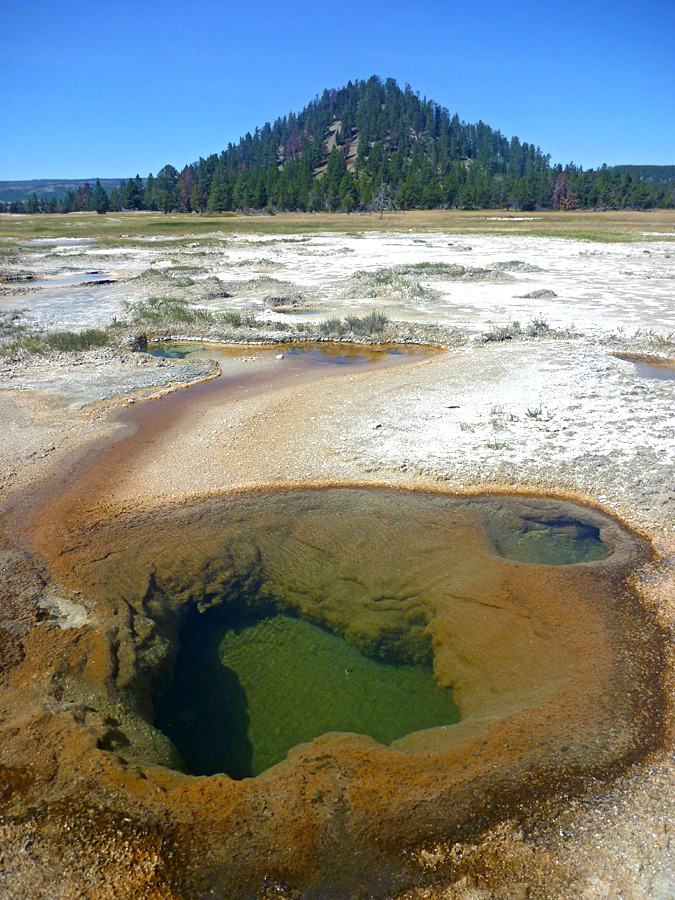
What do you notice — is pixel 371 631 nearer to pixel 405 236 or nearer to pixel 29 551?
pixel 29 551

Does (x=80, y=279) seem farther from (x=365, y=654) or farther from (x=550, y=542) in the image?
→ (x=365, y=654)

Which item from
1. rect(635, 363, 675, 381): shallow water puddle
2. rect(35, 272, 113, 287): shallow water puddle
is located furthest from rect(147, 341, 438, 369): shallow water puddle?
rect(35, 272, 113, 287): shallow water puddle

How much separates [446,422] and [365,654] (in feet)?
19.5

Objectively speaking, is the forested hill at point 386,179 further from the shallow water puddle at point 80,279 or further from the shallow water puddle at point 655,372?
the shallow water puddle at point 655,372

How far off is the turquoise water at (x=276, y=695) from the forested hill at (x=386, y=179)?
8873 centimetres

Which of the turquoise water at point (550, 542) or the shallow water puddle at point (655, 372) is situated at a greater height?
the shallow water puddle at point (655, 372)

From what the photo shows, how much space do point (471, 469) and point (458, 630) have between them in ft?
11.9

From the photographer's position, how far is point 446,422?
11180 mm

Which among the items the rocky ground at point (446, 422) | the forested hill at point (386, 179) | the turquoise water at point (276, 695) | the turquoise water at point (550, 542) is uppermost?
the forested hill at point (386, 179)

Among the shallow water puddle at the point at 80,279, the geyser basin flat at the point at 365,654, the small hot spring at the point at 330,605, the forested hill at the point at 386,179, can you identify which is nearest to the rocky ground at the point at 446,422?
the geyser basin flat at the point at 365,654

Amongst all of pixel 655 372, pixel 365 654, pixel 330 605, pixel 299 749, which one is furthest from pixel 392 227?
pixel 299 749

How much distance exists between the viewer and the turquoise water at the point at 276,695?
17.6ft

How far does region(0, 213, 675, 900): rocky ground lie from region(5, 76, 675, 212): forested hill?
236 feet

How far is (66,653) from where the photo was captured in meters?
5.70
